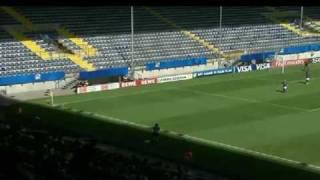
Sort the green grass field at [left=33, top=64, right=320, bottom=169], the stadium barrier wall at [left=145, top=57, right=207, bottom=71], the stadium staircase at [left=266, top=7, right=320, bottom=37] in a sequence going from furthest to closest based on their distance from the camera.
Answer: the stadium staircase at [left=266, top=7, right=320, bottom=37] → the stadium barrier wall at [left=145, top=57, right=207, bottom=71] → the green grass field at [left=33, top=64, right=320, bottom=169]

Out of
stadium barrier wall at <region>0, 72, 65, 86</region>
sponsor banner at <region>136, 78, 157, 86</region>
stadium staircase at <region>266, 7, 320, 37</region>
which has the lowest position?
sponsor banner at <region>136, 78, 157, 86</region>

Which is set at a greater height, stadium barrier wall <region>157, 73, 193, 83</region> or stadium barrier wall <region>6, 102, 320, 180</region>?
stadium barrier wall <region>157, 73, 193, 83</region>

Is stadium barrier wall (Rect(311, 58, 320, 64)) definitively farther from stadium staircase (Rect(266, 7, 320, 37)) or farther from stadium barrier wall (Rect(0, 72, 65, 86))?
stadium barrier wall (Rect(0, 72, 65, 86))

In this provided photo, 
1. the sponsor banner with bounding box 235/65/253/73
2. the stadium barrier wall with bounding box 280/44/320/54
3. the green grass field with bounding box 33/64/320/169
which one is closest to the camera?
the green grass field with bounding box 33/64/320/169

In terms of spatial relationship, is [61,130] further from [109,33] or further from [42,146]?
[109,33]

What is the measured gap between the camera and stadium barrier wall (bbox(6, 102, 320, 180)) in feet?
77.2

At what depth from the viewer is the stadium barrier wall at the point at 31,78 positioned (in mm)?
42406

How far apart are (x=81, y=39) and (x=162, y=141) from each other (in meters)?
25.2

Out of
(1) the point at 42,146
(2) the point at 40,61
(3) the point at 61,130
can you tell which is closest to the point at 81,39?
(2) the point at 40,61

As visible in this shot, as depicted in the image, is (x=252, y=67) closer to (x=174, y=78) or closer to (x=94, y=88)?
(x=174, y=78)

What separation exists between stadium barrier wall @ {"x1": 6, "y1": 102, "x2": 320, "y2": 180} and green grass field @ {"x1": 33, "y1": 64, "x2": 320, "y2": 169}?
3.99 ft


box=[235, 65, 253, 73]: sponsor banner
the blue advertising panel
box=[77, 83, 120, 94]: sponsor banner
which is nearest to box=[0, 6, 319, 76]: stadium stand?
the blue advertising panel

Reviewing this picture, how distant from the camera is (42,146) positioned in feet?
44.6

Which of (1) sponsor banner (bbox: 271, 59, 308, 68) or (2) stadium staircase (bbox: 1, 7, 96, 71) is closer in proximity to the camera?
(2) stadium staircase (bbox: 1, 7, 96, 71)
